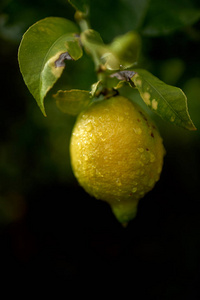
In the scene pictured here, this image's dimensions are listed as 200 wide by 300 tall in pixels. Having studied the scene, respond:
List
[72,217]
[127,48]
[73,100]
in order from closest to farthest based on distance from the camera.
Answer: [127,48]
[73,100]
[72,217]

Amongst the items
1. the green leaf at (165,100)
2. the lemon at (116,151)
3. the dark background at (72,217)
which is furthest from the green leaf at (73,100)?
the dark background at (72,217)

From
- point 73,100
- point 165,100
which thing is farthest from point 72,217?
point 165,100

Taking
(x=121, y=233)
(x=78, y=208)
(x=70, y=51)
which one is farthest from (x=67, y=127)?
(x=70, y=51)

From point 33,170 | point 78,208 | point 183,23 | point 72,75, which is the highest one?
point 183,23

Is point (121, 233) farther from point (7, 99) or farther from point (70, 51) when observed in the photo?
point (70, 51)

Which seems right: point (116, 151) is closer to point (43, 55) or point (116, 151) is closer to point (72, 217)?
point (43, 55)

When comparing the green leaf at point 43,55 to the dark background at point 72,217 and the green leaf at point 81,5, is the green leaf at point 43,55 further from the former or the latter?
the dark background at point 72,217
